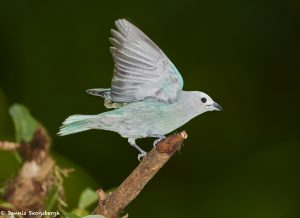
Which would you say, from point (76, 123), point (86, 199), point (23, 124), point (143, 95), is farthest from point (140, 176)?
point (23, 124)

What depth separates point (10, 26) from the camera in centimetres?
653

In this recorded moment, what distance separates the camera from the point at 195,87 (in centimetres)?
668

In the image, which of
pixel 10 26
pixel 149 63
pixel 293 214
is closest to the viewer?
pixel 149 63

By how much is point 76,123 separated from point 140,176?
0.59 meters

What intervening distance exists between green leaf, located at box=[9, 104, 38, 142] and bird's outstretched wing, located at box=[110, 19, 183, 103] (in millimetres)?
805

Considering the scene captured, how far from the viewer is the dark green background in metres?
6.26

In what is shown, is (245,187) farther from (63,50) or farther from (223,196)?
(63,50)

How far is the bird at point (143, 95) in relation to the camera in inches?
136

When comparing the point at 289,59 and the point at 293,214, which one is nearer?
the point at 293,214

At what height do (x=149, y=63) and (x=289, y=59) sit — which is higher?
(x=149, y=63)

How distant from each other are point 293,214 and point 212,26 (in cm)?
212

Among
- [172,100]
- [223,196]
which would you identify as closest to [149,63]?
[172,100]

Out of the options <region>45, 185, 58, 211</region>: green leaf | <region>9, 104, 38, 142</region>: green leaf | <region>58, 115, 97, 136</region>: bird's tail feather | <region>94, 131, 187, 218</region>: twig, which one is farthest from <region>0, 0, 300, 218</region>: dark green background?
<region>94, 131, 187, 218</region>: twig

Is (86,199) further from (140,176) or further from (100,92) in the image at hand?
(140,176)
